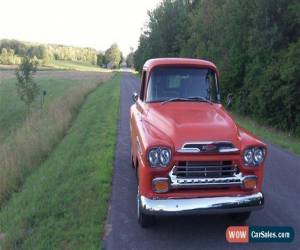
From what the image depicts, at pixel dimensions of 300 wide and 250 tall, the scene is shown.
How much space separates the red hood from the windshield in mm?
227

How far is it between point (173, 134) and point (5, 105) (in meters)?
32.1

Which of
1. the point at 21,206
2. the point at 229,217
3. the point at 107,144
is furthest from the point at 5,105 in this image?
the point at 229,217

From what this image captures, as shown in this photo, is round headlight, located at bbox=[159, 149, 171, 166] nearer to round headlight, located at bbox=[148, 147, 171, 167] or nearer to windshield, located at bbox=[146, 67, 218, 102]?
round headlight, located at bbox=[148, 147, 171, 167]

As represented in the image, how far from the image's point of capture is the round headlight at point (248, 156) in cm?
555

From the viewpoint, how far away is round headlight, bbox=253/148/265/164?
18.4 feet

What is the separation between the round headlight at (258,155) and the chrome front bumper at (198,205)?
0.50 m

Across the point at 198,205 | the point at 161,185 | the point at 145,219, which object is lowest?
the point at 145,219

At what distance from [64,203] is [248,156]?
3294 mm

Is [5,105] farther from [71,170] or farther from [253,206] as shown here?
[253,206]

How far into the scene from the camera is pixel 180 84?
7.23m

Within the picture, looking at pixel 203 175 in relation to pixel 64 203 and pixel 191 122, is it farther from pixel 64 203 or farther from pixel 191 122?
pixel 64 203

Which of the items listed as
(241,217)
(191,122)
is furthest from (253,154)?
(241,217)

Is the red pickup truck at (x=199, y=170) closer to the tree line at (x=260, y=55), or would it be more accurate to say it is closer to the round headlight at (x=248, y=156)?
the round headlight at (x=248, y=156)

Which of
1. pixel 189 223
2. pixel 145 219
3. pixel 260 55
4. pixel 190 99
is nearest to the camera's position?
pixel 145 219
